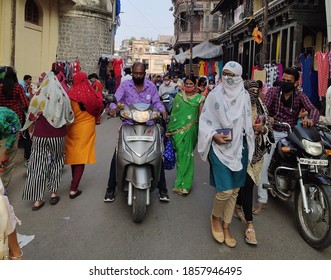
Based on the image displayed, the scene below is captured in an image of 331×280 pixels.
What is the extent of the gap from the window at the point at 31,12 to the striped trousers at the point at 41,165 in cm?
1315

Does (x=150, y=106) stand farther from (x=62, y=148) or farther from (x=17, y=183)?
(x=17, y=183)

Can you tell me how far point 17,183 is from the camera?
552cm

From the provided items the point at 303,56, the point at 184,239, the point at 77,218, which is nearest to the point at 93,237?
the point at 77,218

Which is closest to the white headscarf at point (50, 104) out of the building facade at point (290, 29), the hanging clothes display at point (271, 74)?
the building facade at point (290, 29)

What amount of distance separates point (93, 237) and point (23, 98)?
9.28 ft

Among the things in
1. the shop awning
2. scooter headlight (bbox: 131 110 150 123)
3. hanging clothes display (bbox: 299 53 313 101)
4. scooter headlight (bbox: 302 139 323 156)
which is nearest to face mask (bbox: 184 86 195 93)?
scooter headlight (bbox: 131 110 150 123)

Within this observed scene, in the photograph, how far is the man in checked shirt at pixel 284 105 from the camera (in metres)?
4.18

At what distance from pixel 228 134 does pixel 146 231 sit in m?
1.35

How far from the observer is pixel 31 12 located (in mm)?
16156

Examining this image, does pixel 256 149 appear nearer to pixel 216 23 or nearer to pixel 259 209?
pixel 259 209

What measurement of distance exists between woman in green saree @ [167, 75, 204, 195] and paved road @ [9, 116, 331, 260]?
10.1 inches

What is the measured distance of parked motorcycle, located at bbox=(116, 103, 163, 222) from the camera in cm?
388

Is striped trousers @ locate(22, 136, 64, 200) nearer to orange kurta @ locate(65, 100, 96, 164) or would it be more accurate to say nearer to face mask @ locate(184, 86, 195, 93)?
orange kurta @ locate(65, 100, 96, 164)
